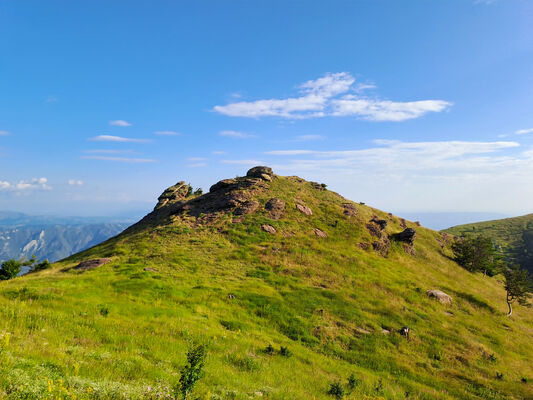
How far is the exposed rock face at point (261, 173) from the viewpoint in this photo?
64.2m

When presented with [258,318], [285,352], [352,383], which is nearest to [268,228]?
[258,318]

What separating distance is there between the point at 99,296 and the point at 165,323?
782cm

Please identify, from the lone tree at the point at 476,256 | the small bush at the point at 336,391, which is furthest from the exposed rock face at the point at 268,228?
the lone tree at the point at 476,256

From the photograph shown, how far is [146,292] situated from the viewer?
2242 centimetres

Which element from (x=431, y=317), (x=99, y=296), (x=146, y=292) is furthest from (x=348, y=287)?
(x=99, y=296)

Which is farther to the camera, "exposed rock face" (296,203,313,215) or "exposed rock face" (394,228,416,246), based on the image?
"exposed rock face" (394,228,416,246)

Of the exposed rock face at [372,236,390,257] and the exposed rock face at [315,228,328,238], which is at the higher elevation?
the exposed rock face at [315,228,328,238]

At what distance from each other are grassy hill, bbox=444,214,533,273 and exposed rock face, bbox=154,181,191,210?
10380cm

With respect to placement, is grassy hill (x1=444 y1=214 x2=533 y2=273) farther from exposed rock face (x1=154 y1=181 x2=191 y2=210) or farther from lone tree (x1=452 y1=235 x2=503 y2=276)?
exposed rock face (x1=154 y1=181 x2=191 y2=210)

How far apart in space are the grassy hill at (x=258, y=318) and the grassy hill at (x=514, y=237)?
8352cm

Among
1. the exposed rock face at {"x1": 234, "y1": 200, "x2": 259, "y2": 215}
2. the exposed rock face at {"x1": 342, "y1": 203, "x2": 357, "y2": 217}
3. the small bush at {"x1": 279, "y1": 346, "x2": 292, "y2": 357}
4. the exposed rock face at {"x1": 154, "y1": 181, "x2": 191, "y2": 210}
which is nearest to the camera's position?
the small bush at {"x1": 279, "y1": 346, "x2": 292, "y2": 357}

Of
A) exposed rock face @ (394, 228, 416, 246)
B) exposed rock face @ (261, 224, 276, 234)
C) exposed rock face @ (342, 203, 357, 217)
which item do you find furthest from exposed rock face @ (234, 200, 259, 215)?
exposed rock face @ (394, 228, 416, 246)

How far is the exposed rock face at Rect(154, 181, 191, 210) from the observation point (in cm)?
6754

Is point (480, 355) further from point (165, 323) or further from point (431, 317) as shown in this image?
point (165, 323)
